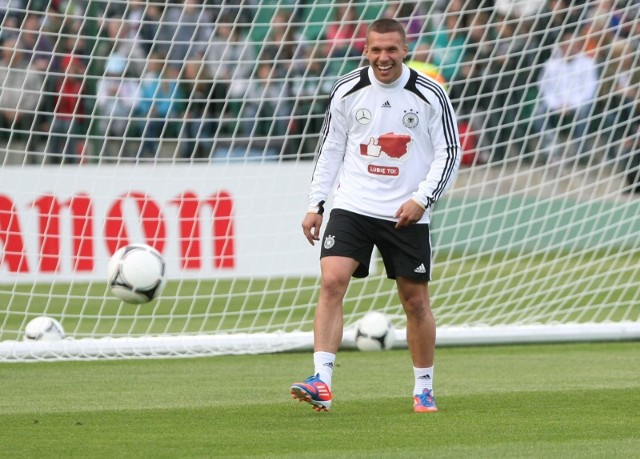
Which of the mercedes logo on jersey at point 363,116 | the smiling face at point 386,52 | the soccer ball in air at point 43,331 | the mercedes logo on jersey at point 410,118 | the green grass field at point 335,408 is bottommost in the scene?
the soccer ball in air at point 43,331

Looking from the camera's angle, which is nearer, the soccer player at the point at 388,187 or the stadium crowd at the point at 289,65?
the soccer player at the point at 388,187

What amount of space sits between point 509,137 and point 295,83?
1.97 metres

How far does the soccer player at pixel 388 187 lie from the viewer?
20.4ft

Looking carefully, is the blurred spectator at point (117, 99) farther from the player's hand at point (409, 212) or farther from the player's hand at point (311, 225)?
the player's hand at point (409, 212)

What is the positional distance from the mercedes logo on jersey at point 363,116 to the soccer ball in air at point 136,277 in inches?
93.8

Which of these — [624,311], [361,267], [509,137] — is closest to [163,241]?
[509,137]

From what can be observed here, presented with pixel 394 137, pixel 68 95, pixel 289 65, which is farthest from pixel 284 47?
pixel 394 137

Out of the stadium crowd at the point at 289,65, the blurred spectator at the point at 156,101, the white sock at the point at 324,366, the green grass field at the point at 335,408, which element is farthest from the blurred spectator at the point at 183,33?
the white sock at the point at 324,366

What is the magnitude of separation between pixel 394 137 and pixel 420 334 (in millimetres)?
931

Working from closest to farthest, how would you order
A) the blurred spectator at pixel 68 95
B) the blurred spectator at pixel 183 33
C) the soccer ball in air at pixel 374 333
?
the soccer ball in air at pixel 374 333 < the blurred spectator at pixel 68 95 < the blurred spectator at pixel 183 33

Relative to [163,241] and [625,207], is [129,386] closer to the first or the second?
[163,241]

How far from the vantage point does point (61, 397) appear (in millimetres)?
6953

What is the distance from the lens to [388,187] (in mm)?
6285

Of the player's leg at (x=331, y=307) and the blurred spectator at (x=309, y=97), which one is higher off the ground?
the blurred spectator at (x=309, y=97)
